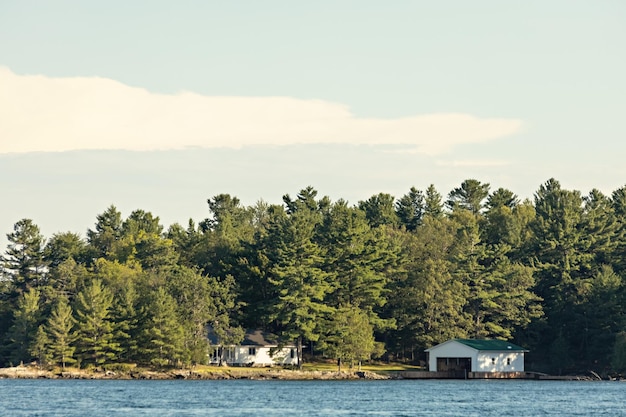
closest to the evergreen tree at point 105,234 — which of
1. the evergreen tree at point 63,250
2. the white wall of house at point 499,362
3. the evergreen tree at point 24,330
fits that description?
the evergreen tree at point 63,250

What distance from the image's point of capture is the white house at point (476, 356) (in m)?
106

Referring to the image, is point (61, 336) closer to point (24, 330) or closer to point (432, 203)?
point (24, 330)

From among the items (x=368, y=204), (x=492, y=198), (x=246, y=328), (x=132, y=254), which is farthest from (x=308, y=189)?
(x=246, y=328)

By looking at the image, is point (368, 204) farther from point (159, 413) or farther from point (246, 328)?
point (159, 413)

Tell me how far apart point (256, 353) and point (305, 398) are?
3665 cm

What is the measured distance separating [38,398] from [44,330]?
1142 inches

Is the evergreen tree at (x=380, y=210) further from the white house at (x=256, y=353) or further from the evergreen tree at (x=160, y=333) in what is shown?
the evergreen tree at (x=160, y=333)

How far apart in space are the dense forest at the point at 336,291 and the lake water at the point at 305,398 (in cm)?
779

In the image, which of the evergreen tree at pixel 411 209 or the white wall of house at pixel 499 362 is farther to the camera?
the evergreen tree at pixel 411 209

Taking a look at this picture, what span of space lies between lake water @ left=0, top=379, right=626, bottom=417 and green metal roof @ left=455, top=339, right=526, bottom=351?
747cm

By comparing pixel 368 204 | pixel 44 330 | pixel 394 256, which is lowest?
pixel 44 330

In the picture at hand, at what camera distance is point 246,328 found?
11312 cm

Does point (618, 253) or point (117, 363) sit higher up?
point (618, 253)

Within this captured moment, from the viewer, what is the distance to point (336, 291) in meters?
111
